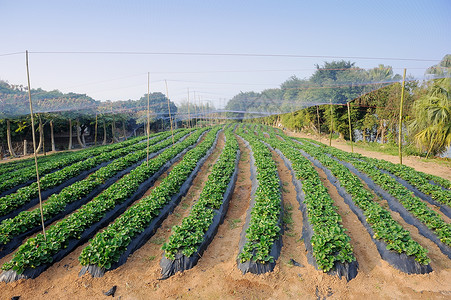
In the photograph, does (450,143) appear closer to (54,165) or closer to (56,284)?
(56,284)

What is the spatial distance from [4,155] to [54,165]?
16543 millimetres

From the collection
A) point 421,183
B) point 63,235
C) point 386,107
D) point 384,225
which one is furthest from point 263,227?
point 386,107

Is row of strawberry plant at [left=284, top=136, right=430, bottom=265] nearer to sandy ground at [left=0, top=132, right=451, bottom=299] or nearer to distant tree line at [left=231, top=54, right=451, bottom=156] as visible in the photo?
sandy ground at [left=0, top=132, right=451, bottom=299]

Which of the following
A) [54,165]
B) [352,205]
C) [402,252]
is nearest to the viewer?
[402,252]

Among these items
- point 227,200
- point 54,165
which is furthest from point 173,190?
point 54,165

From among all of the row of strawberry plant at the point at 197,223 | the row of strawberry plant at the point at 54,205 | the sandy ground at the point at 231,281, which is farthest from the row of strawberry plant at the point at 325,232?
the row of strawberry plant at the point at 54,205

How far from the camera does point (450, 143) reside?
16156 mm

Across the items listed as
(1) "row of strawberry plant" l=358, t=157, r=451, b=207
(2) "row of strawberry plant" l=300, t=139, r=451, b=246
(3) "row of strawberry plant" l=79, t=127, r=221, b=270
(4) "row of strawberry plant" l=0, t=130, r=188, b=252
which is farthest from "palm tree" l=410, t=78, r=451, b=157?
(4) "row of strawberry plant" l=0, t=130, r=188, b=252

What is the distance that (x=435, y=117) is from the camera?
15984mm

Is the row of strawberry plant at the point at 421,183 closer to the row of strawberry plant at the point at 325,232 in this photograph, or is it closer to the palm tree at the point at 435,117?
the row of strawberry plant at the point at 325,232

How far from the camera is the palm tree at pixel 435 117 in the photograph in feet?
52.3

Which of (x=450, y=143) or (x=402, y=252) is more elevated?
(x=450, y=143)

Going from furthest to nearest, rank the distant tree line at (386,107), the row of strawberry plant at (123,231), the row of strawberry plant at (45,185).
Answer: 1. the distant tree line at (386,107)
2. the row of strawberry plant at (45,185)
3. the row of strawberry plant at (123,231)

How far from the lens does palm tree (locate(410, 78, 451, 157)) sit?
15.9m
